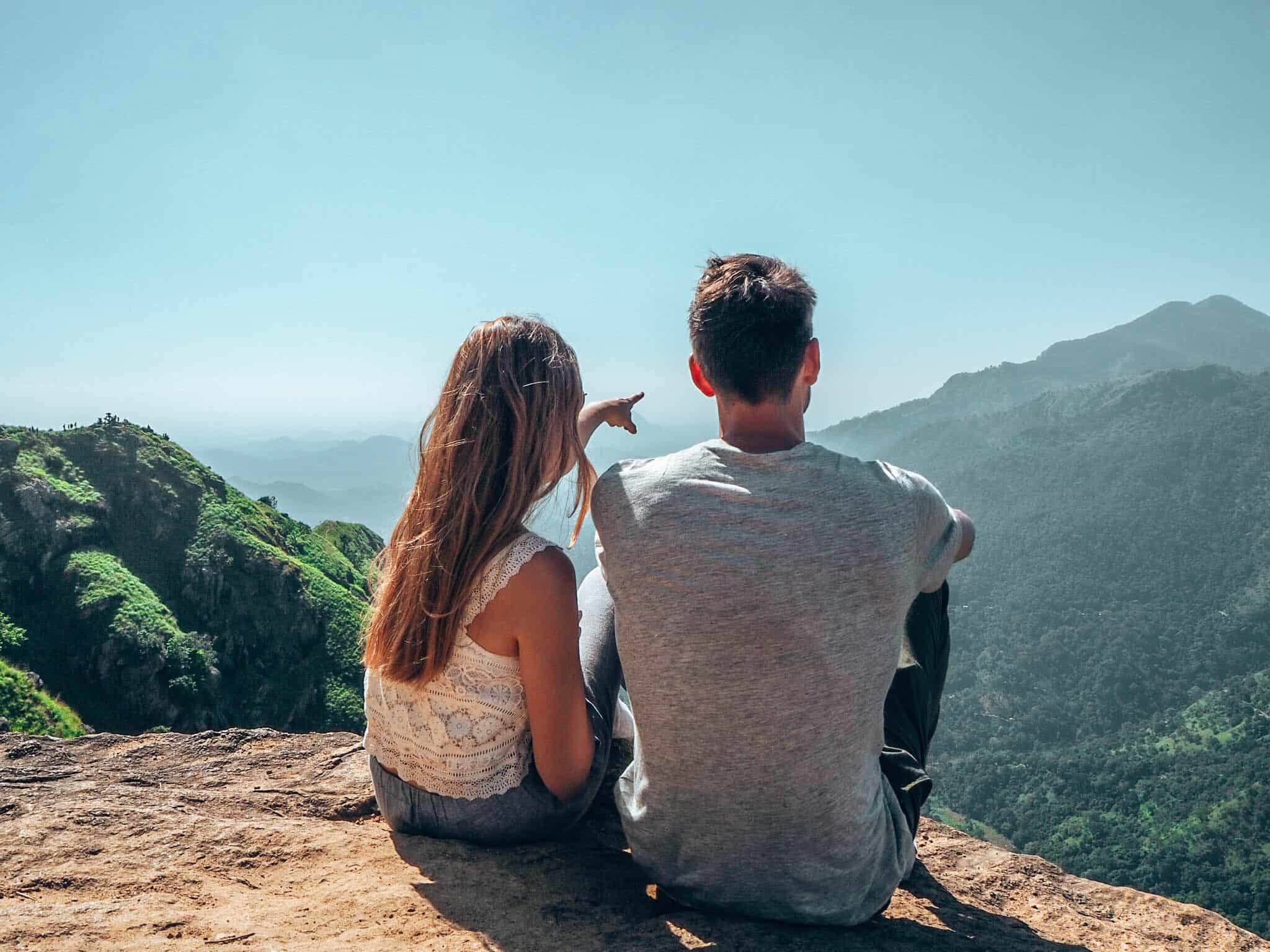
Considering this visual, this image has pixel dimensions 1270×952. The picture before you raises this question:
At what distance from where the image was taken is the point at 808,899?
89.7 inches

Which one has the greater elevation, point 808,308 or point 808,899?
point 808,308

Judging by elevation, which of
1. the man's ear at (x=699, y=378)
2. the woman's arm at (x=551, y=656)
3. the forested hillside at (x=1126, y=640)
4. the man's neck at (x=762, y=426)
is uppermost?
the man's ear at (x=699, y=378)

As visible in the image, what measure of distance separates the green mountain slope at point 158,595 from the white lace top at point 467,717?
1147cm

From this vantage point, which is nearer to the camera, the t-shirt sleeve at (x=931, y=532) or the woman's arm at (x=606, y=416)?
the t-shirt sleeve at (x=931, y=532)

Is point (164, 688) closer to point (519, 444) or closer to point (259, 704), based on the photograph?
point (259, 704)

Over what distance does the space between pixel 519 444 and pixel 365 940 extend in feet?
5.11

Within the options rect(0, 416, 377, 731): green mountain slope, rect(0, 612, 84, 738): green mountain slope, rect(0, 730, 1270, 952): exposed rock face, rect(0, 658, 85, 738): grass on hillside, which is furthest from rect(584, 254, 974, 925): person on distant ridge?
rect(0, 658, 85, 738): grass on hillside

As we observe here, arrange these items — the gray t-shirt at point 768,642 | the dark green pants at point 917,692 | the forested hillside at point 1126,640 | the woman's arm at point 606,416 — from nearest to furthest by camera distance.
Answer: the gray t-shirt at point 768,642 < the dark green pants at point 917,692 < the woman's arm at point 606,416 < the forested hillside at point 1126,640

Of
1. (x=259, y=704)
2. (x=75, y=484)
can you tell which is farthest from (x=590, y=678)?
(x=75, y=484)

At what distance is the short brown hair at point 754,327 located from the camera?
→ 2145mm

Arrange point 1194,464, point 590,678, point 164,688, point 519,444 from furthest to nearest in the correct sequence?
point 1194,464 < point 164,688 < point 590,678 < point 519,444

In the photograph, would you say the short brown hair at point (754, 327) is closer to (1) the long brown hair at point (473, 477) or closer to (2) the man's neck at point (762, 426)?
(2) the man's neck at point (762, 426)

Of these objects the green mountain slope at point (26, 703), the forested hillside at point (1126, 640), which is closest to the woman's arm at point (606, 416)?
the green mountain slope at point (26, 703)

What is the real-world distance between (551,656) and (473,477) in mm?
631
